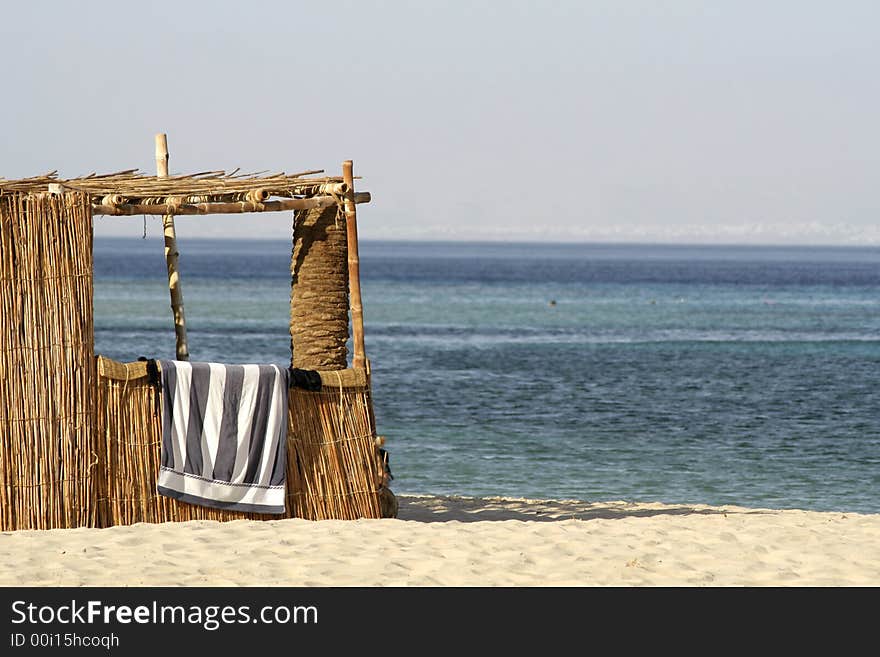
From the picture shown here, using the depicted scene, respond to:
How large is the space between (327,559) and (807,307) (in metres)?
70.7

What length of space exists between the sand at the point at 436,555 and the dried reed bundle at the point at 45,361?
40cm

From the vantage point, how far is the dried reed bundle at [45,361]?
10.4 m

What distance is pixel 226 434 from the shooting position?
11102 mm

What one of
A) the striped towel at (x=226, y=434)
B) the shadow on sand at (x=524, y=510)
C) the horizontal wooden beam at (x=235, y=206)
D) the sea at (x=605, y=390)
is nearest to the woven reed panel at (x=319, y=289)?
the horizontal wooden beam at (x=235, y=206)

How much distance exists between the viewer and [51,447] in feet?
34.5

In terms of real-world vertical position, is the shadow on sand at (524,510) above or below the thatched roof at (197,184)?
below

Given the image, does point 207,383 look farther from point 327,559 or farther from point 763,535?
point 763,535

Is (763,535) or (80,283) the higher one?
(80,283)

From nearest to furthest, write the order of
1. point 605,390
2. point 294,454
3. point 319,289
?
1. point 294,454
2. point 319,289
3. point 605,390

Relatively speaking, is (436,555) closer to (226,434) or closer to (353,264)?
(226,434)

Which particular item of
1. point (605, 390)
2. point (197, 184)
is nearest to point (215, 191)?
point (197, 184)

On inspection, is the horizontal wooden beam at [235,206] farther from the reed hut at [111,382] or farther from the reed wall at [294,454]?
the reed wall at [294,454]

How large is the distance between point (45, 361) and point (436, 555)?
3.15 meters
